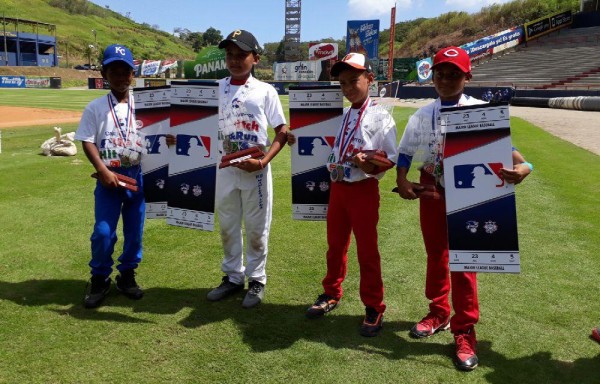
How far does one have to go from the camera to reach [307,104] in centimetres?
384

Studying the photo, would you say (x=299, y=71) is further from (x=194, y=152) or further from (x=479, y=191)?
(x=479, y=191)

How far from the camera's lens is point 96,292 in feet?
13.2

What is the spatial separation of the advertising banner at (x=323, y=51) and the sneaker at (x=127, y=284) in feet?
189

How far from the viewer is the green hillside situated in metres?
102

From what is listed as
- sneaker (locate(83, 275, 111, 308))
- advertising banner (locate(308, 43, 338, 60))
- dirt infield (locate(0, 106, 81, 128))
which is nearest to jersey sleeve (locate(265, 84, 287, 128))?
sneaker (locate(83, 275, 111, 308))

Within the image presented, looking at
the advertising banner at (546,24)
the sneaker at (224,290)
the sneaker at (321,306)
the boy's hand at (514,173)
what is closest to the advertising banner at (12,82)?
the advertising banner at (546,24)

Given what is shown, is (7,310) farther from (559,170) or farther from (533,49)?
(533,49)

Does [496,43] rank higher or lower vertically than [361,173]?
higher

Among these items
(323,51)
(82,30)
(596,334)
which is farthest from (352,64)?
(82,30)

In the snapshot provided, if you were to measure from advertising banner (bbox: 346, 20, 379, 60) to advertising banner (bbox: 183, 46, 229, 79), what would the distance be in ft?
44.6

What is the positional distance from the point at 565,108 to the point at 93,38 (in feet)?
359

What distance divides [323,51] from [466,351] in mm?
59995

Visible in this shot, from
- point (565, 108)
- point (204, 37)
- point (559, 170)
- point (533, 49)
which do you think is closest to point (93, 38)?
point (204, 37)

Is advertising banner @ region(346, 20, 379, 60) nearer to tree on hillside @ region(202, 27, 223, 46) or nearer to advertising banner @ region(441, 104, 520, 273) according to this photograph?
advertising banner @ region(441, 104, 520, 273)
